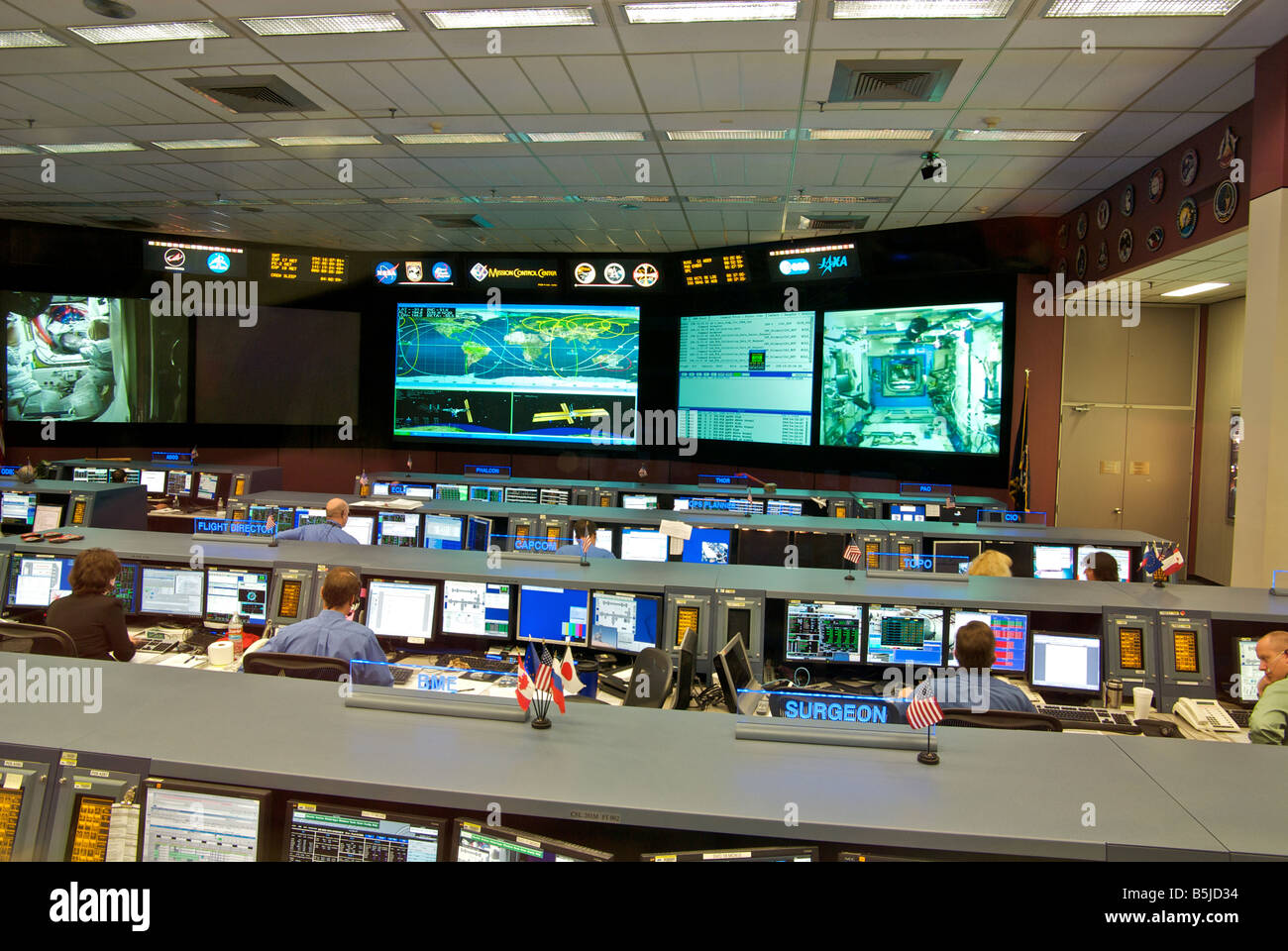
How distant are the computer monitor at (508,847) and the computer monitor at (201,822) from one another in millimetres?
459

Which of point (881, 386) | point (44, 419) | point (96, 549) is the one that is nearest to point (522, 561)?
point (96, 549)

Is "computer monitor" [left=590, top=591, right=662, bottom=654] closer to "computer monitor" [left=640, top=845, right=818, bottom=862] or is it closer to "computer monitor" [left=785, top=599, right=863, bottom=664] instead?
"computer monitor" [left=785, top=599, right=863, bottom=664]

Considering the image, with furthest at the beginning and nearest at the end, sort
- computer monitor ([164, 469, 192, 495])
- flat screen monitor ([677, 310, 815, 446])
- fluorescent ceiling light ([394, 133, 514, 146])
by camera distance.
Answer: flat screen monitor ([677, 310, 815, 446])
computer monitor ([164, 469, 192, 495])
fluorescent ceiling light ([394, 133, 514, 146])

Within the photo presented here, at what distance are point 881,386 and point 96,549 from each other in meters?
7.85

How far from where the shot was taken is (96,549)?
4043mm

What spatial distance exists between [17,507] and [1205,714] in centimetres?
841

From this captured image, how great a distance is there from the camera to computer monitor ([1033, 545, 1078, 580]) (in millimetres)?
6027

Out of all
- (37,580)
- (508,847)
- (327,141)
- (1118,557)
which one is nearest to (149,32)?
(327,141)

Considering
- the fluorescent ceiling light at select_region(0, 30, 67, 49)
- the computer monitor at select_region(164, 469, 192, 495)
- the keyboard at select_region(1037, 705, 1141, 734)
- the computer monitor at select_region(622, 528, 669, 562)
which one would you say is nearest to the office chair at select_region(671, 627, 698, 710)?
the keyboard at select_region(1037, 705, 1141, 734)

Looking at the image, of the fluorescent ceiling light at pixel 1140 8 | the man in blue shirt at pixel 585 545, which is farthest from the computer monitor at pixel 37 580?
the fluorescent ceiling light at pixel 1140 8

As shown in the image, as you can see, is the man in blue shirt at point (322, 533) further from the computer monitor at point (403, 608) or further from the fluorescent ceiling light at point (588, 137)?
the fluorescent ceiling light at point (588, 137)

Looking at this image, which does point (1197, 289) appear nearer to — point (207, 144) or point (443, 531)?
point (443, 531)

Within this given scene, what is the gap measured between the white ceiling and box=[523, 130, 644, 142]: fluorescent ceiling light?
13 cm

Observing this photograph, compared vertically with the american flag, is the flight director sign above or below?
above
